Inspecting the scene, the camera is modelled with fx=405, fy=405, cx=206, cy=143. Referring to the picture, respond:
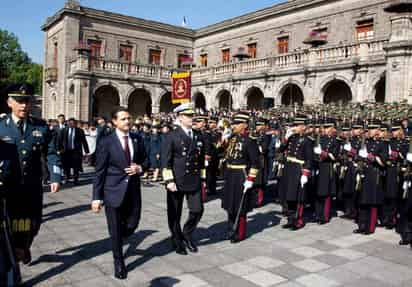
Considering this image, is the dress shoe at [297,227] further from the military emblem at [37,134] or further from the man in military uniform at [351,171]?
the military emblem at [37,134]

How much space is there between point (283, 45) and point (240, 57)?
373cm

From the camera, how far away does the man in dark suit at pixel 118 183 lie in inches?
188

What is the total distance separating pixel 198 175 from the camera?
18.9 ft

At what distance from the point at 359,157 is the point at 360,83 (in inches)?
497

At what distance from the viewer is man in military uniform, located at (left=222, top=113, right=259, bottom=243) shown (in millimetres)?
6371

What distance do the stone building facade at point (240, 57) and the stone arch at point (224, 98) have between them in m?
0.07

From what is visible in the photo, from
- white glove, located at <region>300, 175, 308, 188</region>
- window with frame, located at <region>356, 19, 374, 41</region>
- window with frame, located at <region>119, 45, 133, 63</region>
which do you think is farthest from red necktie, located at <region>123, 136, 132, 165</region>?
window with frame, located at <region>119, 45, 133, 63</region>

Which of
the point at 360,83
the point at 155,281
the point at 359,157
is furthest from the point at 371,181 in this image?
the point at 360,83

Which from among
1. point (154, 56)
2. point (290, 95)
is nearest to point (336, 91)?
point (290, 95)

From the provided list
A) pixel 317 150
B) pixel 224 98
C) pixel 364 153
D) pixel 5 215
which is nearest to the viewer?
pixel 5 215

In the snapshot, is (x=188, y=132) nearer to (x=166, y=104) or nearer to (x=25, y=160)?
(x=25, y=160)

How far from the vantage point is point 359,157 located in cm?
773

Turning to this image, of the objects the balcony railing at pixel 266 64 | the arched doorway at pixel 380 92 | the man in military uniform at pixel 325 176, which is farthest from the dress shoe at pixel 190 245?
the arched doorway at pixel 380 92

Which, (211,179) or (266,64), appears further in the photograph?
(266,64)
